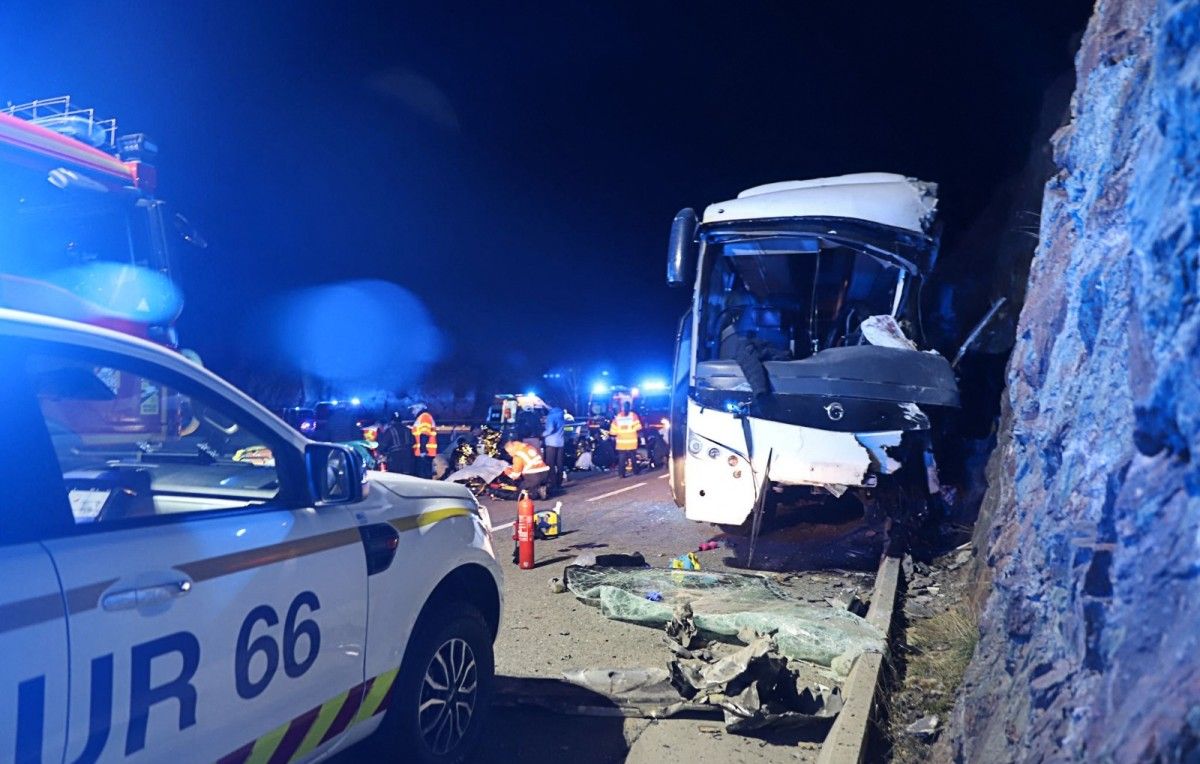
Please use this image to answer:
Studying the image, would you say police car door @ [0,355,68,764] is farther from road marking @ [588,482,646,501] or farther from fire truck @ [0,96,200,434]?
road marking @ [588,482,646,501]

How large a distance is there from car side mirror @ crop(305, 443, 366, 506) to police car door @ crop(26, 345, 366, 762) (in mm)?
63

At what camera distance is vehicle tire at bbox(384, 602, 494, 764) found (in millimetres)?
3135

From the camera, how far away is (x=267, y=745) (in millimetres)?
2416

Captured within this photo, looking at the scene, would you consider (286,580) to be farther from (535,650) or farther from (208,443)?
(535,650)

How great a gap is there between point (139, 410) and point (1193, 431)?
4480mm

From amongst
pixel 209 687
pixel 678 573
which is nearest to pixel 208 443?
pixel 209 687

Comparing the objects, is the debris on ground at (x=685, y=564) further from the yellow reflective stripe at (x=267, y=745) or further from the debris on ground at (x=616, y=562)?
the yellow reflective stripe at (x=267, y=745)

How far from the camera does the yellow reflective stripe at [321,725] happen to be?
2584 mm

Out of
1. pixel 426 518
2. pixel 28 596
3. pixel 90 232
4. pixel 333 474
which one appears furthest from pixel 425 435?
pixel 28 596

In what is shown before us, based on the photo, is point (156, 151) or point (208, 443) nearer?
point (208, 443)

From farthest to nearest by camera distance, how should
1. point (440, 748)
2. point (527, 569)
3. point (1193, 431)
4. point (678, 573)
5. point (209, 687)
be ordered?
point (527, 569) → point (678, 573) → point (440, 748) → point (209, 687) → point (1193, 431)

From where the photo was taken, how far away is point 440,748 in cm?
335

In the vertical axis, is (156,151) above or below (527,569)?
above

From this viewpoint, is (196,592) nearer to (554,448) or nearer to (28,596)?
(28,596)
